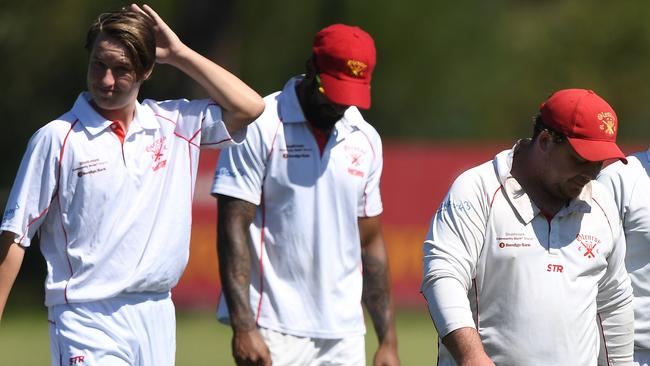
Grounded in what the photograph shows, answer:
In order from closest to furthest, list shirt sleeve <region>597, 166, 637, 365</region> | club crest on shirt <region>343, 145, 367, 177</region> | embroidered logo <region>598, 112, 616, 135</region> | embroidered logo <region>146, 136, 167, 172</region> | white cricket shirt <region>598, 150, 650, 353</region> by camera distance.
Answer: embroidered logo <region>598, 112, 616, 135</region>
shirt sleeve <region>597, 166, 637, 365</region>
embroidered logo <region>146, 136, 167, 172</region>
white cricket shirt <region>598, 150, 650, 353</region>
club crest on shirt <region>343, 145, 367, 177</region>

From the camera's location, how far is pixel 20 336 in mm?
16297

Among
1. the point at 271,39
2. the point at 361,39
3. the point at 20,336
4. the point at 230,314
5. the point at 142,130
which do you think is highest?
the point at 271,39

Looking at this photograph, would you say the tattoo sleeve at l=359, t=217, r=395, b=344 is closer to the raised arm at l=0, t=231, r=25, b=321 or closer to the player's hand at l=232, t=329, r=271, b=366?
the player's hand at l=232, t=329, r=271, b=366

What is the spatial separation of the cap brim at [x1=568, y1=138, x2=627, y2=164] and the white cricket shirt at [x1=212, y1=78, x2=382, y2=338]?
191cm

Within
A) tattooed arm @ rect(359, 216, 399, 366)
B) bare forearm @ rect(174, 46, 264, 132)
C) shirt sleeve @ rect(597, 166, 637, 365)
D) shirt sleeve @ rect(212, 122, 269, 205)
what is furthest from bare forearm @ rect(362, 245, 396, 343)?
shirt sleeve @ rect(597, 166, 637, 365)

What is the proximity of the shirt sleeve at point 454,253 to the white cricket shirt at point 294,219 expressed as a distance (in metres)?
1.50

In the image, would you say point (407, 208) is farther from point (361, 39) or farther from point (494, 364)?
point (494, 364)

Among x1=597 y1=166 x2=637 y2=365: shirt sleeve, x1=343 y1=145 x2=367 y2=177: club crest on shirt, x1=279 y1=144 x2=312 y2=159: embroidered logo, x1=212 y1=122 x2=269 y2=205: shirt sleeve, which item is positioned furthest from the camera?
x1=343 y1=145 x2=367 y2=177: club crest on shirt

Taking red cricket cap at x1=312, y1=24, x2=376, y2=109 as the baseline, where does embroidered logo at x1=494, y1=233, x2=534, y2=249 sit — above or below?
below

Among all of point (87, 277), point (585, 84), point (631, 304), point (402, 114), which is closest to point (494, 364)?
point (631, 304)

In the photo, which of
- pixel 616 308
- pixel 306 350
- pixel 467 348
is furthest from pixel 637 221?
pixel 306 350

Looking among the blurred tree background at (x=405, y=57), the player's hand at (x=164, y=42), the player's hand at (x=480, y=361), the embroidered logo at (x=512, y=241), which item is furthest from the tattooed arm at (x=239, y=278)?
the blurred tree background at (x=405, y=57)

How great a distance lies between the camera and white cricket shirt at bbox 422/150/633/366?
5.41 m

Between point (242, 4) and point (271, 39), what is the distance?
3.12ft
